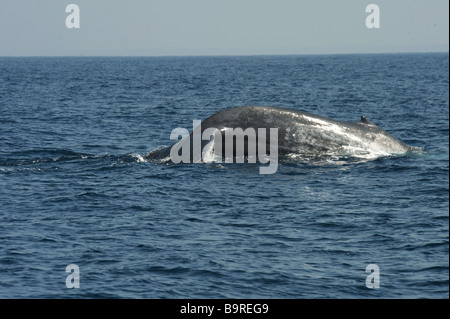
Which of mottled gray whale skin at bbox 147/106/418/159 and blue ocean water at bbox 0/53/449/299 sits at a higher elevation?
mottled gray whale skin at bbox 147/106/418/159

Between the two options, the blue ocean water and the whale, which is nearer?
the blue ocean water

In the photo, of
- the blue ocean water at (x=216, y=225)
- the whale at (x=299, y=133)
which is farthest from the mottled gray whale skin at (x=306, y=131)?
the blue ocean water at (x=216, y=225)

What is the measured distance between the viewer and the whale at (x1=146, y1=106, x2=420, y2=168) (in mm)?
23438

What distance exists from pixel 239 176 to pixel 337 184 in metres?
3.12

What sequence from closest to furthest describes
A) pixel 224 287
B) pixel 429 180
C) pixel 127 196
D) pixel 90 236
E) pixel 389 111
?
pixel 224 287, pixel 90 236, pixel 127 196, pixel 429 180, pixel 389 111

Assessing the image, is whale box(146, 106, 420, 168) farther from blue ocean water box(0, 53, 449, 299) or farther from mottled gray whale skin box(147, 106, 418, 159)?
blue ocean water box(0, 53, 449, 299)

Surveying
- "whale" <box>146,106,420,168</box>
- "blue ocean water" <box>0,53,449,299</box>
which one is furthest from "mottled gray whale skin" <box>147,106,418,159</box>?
"blue ocean water" <box>0,53,449,299</box>

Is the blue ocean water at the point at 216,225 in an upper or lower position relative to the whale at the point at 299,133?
lower

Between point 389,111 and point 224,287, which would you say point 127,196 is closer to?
point 224,287

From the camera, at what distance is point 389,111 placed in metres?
48.5

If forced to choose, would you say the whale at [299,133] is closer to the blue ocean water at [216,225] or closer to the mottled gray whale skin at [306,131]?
the mottled gray whale skin at [306,131]

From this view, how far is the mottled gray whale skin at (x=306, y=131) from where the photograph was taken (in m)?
23.4

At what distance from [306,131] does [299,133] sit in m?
0.26
